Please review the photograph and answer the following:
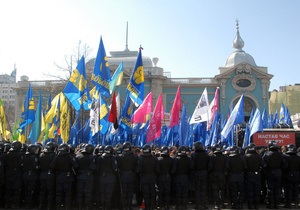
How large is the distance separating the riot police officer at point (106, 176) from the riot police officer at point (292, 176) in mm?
5167

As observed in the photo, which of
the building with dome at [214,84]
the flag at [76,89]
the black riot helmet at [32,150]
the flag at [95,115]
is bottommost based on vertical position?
the black riot helmet at [32,150]

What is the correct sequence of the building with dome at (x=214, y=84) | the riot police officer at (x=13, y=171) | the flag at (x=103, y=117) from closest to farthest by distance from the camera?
1. the riot police officer at (x=13, y=171)
2. the flag at (x=103, y=117)
3. the building with dome at (x=214, y=84)

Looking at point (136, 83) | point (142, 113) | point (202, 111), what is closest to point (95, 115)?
point (136, 83)

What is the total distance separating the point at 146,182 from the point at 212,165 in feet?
6.45

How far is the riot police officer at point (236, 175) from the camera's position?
1007cm

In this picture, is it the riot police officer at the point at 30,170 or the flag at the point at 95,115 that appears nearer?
the riot police officer at the point at 30,170

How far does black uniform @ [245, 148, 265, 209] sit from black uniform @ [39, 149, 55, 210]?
563cm

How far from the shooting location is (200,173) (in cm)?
1001

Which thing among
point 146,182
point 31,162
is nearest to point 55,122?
point 31,162

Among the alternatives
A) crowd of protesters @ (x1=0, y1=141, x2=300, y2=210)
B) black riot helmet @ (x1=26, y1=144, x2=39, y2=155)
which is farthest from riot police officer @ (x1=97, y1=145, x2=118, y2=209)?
black riot helmet @ (x1=26, y1=144, x2=39, y2=155)

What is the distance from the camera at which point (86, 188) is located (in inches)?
375

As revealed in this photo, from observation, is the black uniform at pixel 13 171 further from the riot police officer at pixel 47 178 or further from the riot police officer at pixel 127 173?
the riot police officer at pixel 127 173

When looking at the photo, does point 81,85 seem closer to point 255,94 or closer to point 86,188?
point 86,188

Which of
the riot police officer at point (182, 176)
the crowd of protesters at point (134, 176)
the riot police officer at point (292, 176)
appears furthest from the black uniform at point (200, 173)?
the riot police officer at point (292, 176)
